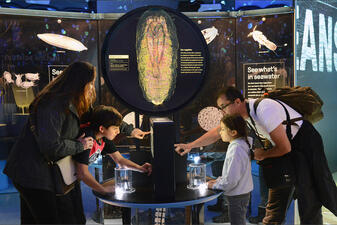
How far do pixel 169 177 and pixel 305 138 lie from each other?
1.00 m

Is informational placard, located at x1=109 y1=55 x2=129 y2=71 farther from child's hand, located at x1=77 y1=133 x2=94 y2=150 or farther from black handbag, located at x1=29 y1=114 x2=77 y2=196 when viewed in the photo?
black handbag, located at x1=29 y1=114 x2=77 y2=196

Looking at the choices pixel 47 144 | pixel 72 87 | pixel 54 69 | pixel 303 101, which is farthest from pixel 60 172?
pixel 54 69

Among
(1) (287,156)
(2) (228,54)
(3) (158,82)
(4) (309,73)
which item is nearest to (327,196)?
(1) (287,156)

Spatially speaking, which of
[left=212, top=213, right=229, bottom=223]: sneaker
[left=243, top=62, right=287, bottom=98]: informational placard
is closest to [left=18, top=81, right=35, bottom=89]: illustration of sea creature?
[left=243, top=62, right=287, bottom=98]: informational placard

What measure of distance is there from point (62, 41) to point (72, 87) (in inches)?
70.6

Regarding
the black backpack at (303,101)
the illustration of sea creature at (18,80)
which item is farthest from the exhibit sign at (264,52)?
the illustration of sea creature at (18,80)

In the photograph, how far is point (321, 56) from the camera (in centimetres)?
418

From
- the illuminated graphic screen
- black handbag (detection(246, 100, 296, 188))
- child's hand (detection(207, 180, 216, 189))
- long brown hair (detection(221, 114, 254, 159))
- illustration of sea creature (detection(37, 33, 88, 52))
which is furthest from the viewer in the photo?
the illuminated graphic screen

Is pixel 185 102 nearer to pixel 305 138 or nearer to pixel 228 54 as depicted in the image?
pixel 305 138

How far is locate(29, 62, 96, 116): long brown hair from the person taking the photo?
172 cm

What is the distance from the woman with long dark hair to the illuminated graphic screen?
8.76ft

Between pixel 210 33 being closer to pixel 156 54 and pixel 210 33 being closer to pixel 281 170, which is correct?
pixel 156 54

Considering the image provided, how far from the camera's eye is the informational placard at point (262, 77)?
328 cm

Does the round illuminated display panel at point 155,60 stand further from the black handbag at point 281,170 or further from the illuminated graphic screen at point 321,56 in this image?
the illuminated graphic screen at point 321,56
